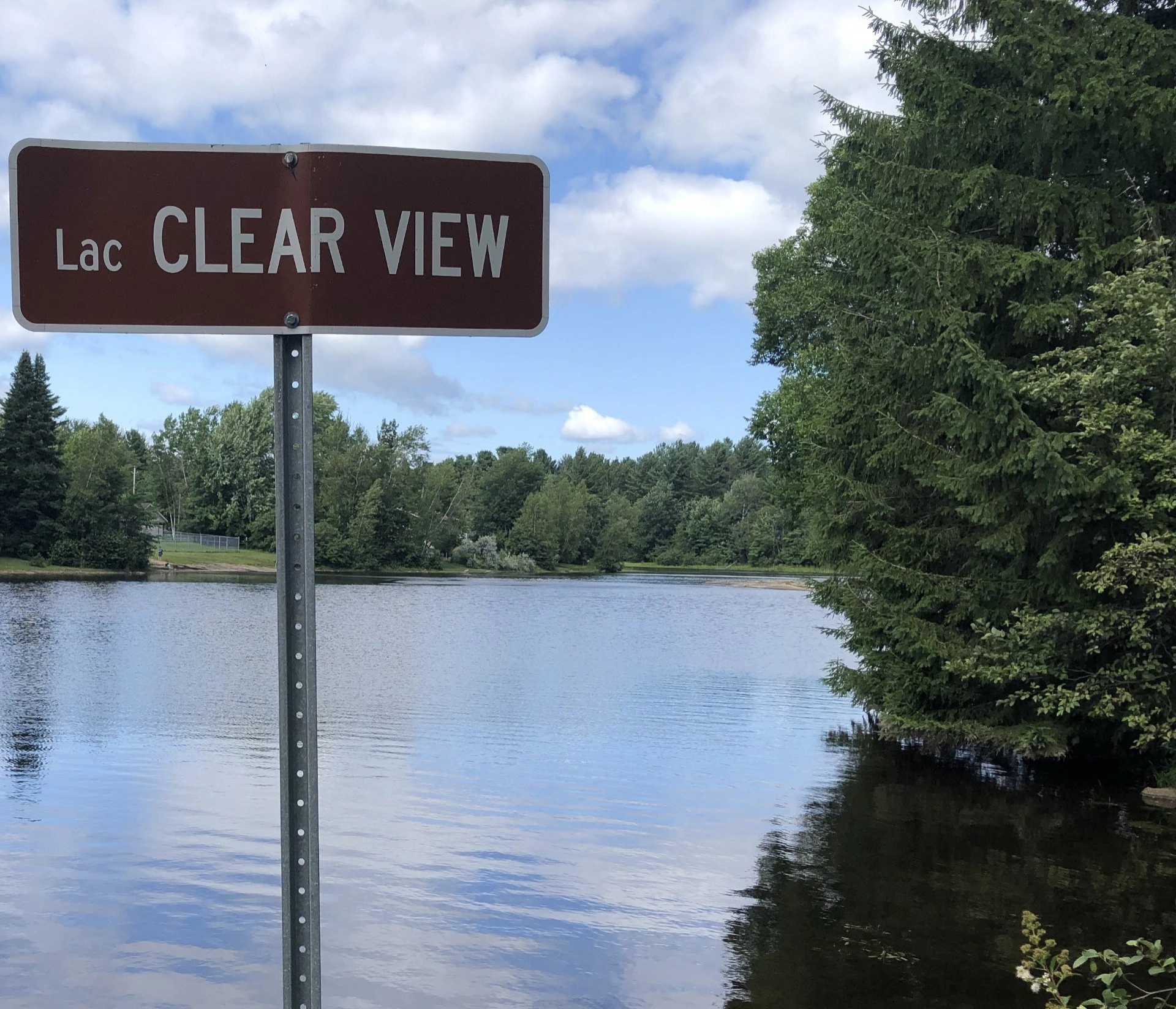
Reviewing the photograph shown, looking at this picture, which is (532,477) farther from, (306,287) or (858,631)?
(306,287)

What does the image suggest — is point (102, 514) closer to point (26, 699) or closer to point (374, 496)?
point (374, 496)

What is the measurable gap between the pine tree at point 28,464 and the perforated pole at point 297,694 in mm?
68432

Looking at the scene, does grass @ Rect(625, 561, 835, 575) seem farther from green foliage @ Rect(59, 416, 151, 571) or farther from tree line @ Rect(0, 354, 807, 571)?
green foliage @ Rect(59, 416, 151, 571)

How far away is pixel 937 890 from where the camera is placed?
934 cm

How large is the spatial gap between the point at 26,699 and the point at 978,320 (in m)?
17.4

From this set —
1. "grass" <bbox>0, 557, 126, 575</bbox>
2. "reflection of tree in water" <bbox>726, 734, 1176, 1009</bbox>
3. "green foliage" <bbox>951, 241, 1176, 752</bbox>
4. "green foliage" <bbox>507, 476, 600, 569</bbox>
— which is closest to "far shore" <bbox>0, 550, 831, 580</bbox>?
"grass" <bbox>0, 557, 126, 575</bbox>

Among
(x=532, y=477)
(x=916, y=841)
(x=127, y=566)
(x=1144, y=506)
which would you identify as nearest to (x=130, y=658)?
(x=916, y=841)

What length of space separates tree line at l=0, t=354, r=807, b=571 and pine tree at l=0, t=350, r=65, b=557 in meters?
0.08

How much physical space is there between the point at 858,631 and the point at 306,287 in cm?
1447

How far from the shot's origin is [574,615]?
150 feet

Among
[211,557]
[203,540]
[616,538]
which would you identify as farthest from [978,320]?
[616,538]

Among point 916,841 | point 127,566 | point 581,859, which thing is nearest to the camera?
point 581,859

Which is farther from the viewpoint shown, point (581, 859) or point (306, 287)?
point (581, 859)

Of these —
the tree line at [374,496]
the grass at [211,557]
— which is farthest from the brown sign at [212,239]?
the grass at [211,557]
